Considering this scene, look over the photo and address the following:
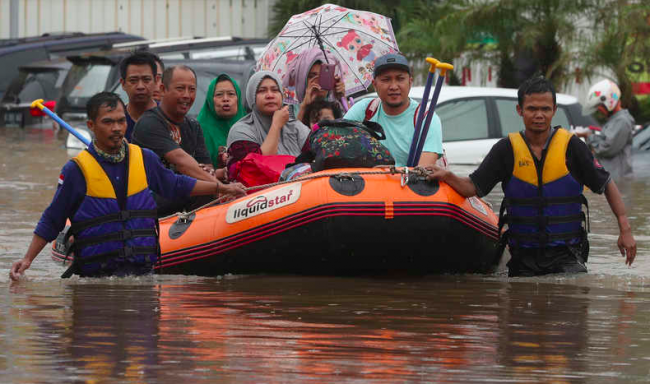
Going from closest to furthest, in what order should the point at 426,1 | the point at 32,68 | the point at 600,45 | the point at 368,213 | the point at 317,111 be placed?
the point at 368,213 → the point at 317,111 → the point at 600,45 → the point at 32,68 → the point at 426,1

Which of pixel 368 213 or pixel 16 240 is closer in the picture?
pixel 368 213

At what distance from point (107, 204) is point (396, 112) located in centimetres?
195

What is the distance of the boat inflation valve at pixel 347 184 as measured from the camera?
25.6 feet

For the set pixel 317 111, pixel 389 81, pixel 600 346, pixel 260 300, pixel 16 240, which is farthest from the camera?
pixel 16 240

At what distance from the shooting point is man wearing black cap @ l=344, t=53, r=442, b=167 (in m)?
8.38

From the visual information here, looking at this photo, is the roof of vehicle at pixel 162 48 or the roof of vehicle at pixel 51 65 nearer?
the roof of vehicle at pixel 162 48

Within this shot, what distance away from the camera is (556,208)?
7.78m

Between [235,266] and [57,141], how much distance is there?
614 inches

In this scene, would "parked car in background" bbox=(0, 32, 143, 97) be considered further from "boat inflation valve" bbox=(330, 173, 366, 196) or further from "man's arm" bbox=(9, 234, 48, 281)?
"man's arm" bbox=(9, 234, 48, 281)

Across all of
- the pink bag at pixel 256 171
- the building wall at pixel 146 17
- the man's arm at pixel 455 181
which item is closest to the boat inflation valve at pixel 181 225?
the pink bag at pixel 256 171

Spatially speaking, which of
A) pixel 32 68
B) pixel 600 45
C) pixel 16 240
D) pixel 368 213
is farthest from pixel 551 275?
pixel 32 68

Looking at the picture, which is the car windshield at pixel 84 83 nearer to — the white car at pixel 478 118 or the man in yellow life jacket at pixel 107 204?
the white car at pixel 478 118

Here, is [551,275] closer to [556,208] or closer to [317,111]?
[556,208]

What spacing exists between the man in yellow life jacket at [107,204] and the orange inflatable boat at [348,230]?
64 centimetres
